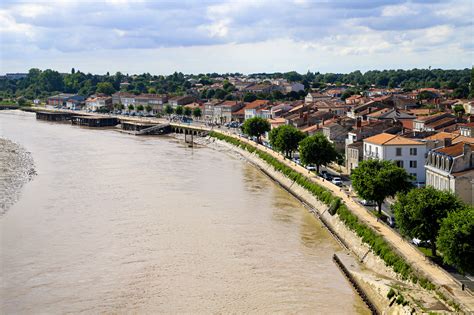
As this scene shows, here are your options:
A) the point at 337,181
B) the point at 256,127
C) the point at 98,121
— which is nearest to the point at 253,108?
the point at 256,127

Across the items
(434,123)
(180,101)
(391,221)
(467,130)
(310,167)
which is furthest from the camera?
(180,101)

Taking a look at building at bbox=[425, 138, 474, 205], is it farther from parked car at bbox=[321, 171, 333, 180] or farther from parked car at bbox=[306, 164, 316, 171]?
parked car at bbox=[306, 164, 316, 171]

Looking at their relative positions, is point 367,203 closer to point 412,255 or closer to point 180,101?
point 412,255

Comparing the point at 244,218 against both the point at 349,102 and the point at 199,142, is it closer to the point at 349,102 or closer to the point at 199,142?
the point at 199,142

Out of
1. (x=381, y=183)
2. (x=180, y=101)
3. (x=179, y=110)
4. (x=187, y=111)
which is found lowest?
(x=381, y=183)

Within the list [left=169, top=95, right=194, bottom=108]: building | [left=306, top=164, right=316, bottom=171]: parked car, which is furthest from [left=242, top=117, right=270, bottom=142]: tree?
[left=169, top=95, right=194, bottom=108]: building

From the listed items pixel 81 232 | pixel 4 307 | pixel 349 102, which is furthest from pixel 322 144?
pixel 349 102

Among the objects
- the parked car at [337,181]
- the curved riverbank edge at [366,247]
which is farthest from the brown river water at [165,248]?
the parked car at [337,181]
